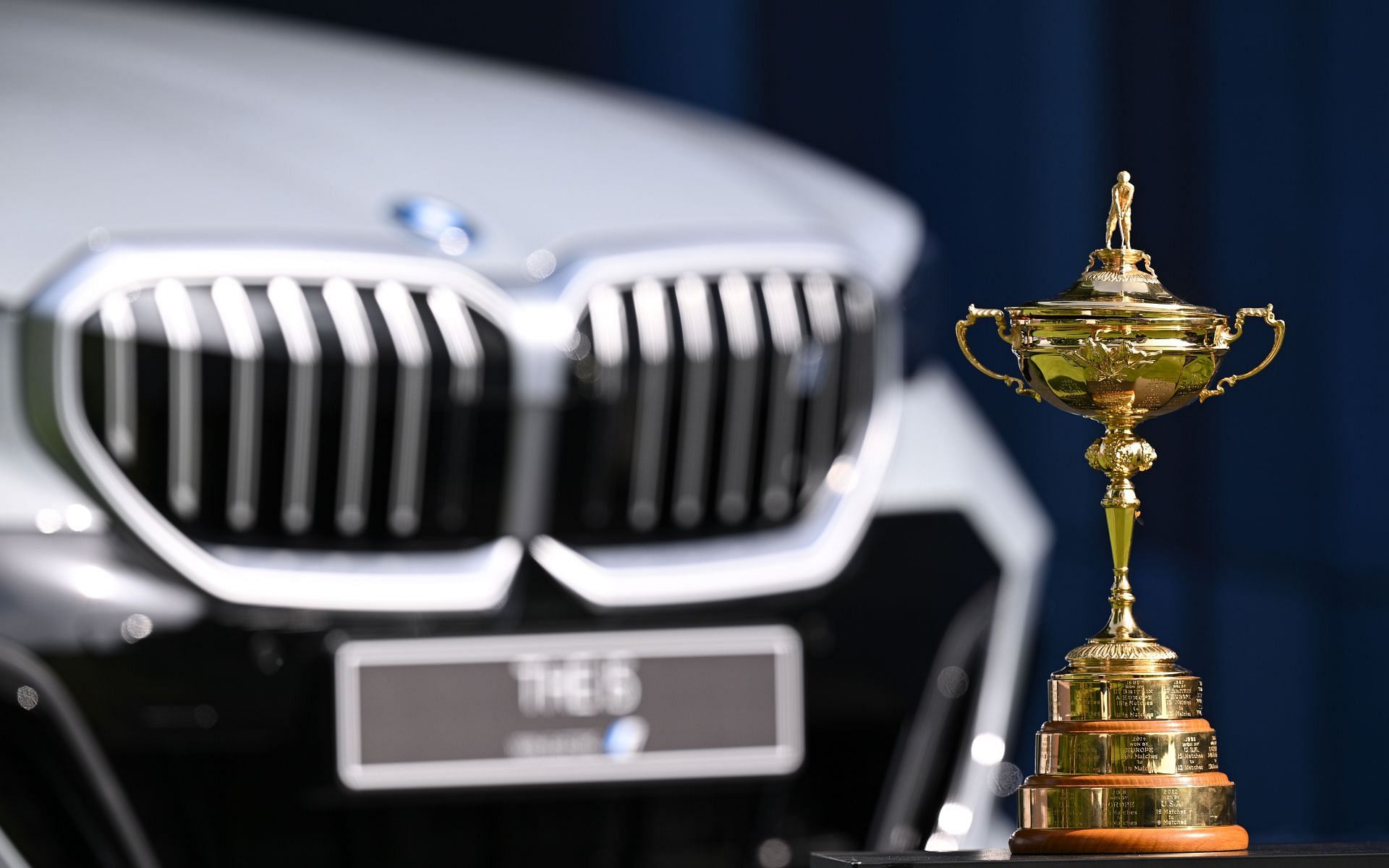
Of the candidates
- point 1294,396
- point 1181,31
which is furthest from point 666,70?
point 1294,396

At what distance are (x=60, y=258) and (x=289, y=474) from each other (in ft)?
0.87

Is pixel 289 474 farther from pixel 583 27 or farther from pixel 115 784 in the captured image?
pixel 583 27

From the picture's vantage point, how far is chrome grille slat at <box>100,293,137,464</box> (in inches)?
71.3

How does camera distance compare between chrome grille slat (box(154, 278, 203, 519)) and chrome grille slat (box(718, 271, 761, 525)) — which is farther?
chrome grille slat (box(718, 271, 761, 525))

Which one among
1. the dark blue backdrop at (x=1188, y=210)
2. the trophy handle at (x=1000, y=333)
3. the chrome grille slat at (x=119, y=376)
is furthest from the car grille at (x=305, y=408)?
the dark blue backdrop at (x=1188, y=210)

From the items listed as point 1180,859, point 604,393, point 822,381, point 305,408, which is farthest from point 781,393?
point 1180,859

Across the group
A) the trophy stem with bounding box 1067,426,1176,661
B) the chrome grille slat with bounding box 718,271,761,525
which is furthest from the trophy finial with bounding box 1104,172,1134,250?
the chrome grille slat with bounding box 718,271,761,525

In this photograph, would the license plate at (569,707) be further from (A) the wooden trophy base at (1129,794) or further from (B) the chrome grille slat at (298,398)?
(A) the wooden trophy base at (1129,794)

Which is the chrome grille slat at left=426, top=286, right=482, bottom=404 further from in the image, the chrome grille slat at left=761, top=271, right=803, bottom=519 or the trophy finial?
the trophy finial

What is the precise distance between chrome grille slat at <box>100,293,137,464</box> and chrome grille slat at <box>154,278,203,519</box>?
0.10ft

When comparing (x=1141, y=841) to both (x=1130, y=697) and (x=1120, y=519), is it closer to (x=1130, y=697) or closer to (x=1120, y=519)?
(x=1130, y=697)

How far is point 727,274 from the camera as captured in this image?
2023 millimetres

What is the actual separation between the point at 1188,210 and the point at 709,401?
1.36 meters

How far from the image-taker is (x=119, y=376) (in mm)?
1818
